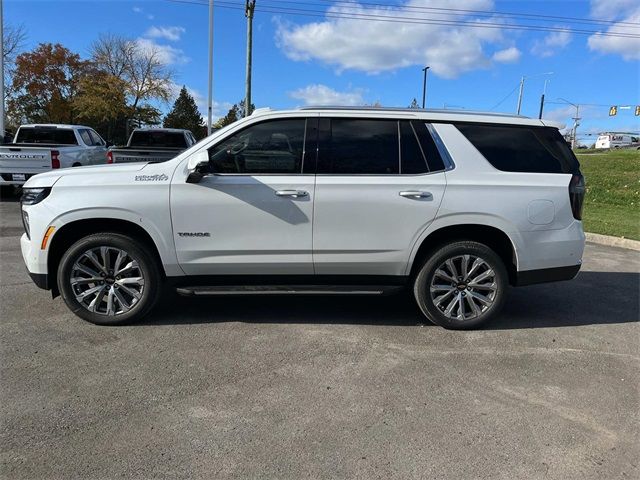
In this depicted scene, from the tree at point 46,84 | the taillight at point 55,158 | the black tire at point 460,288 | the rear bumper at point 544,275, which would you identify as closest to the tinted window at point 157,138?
the taillight at point 55,158

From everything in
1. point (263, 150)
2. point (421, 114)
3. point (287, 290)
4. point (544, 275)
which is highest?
point (421, 114)

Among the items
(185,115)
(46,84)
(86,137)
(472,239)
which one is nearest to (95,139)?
(86,137)

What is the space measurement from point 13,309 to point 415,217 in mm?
3919

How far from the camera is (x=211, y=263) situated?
465 cm

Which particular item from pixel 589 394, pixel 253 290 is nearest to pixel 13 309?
pixel 253 290

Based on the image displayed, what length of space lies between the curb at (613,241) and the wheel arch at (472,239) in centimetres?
537

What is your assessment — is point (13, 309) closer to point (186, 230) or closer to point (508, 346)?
point (186, 230)

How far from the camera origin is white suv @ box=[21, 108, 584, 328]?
14.9ft

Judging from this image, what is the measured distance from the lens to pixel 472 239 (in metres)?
4.92

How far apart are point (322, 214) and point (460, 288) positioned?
1.45 metres

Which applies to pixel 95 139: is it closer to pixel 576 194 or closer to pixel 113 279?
pixel 113 279

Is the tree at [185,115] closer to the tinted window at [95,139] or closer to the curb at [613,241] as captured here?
the tinted window at [95,139]

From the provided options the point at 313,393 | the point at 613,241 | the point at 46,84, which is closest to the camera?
the point at 313,393

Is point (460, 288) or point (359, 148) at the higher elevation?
point (359, 148)
